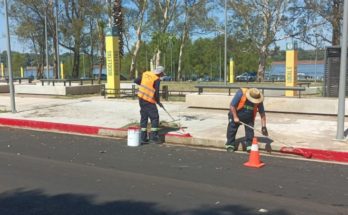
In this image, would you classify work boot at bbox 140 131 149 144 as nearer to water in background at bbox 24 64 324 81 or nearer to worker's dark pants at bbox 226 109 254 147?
worker's dark pants at bbox 226 109 254 147

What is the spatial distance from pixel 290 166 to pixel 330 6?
31517 millimetres

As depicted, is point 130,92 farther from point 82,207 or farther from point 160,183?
point 82,207

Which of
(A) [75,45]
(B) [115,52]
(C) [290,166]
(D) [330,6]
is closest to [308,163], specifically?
(C) [290,166]

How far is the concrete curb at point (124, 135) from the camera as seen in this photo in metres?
9.38

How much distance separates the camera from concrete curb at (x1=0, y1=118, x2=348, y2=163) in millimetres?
9383

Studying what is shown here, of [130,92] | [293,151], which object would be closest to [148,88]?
[293,151]

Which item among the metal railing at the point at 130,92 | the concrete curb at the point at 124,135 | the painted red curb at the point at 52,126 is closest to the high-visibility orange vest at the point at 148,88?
the concrete curb at the point at 124,135

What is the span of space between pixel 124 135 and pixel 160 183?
501cm

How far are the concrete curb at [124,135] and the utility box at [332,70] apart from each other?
301 inches

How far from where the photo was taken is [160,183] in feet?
23.7

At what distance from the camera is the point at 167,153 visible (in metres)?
9.91

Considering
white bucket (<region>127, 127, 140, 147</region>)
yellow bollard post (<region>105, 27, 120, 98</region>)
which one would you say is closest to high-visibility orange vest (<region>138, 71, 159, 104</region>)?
white bucket (<region>127, 127, 140, 147</region>)

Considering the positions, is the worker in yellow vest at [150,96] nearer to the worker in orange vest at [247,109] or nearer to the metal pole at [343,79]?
the worker in orange vest at [247,109]

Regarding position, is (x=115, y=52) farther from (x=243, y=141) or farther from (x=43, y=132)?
(x=243, y=141)
